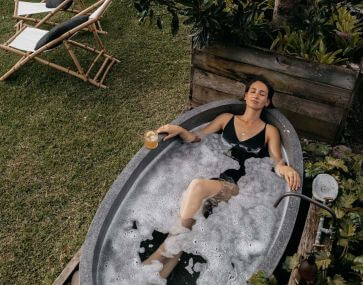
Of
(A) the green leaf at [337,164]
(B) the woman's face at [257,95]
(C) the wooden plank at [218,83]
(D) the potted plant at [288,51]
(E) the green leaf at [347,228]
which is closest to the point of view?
(E) the green leaf at [347,228]

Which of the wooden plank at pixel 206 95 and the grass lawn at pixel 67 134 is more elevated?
the wooden plank at pixel 206 95

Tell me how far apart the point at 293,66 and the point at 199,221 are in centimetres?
171

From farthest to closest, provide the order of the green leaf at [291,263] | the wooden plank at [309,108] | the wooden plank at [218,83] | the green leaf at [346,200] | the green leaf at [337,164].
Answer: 1. the wooden plank at [218,83]
2. the wooden plank at [309,108]
3. the green leaf at [337,164]
4. the green leaf at [346,200]
5. the green leaf at [291,263]

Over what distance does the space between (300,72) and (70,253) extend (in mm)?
2668

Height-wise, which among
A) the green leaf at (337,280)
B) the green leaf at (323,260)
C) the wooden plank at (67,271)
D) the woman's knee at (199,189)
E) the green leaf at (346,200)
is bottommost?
the wooden plank at (67,271)

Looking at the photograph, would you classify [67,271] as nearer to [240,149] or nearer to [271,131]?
[240,149]

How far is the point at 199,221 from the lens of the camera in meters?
3.58

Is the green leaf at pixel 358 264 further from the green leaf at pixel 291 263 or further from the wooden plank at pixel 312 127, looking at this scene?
the wooden plank at pixel 312 127

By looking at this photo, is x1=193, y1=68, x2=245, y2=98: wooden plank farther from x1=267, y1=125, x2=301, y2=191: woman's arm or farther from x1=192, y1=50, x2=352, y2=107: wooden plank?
x1=267, y1=125, x2=301, y2=191: woman's arm

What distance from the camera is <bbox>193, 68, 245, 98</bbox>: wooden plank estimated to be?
4512 mm

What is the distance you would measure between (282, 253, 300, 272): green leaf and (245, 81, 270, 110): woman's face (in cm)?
145

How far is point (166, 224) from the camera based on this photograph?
356 cm

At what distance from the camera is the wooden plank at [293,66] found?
3.89 m

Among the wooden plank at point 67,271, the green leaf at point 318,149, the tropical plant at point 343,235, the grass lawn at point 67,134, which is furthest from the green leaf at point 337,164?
the wooden plank at point 67,271
